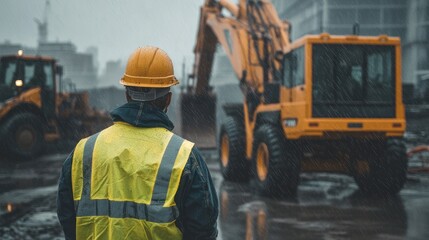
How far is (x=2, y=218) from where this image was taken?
7.87 m

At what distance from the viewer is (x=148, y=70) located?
253cm

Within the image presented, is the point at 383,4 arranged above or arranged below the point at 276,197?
above

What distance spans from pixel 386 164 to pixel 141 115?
813 centimetres

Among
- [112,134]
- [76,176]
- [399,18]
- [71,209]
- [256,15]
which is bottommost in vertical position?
[71,209]

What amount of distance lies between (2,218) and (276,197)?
4.39m

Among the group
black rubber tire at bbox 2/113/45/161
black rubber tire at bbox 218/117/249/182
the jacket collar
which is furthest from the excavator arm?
the jacket collar

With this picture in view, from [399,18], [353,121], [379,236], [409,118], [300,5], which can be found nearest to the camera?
[379,236]

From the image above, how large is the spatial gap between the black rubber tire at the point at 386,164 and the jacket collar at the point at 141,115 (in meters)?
7.84

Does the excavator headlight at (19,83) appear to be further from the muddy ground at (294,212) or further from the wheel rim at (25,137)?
the muddy ground at (294,212)

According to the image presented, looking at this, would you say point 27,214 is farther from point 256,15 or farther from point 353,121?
point 256,15

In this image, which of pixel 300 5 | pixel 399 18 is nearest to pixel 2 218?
pixel 399 18

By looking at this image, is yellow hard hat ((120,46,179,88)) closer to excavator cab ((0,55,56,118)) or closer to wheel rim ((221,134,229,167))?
wheel rim ((221,134,229,167))

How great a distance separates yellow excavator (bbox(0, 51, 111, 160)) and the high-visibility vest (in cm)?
1362

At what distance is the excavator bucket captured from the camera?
15.2 meters
